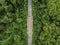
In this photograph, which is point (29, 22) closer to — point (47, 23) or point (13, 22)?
point (13, 22)

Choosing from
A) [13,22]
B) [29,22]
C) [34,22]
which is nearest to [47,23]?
[34,22]

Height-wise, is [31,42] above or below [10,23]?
below

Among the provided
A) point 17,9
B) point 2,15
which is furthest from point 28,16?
point 2,15

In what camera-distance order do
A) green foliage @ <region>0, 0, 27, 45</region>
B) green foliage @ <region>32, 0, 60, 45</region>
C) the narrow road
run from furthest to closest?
the narrow road → green foliage @ <region>0, 0, 27, 45</region> → green foliage @ <region>32, 0, 60, 45</region>

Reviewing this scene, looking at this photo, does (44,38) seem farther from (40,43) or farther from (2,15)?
(2,15)

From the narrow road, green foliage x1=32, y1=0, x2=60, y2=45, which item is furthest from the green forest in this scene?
the narrow road

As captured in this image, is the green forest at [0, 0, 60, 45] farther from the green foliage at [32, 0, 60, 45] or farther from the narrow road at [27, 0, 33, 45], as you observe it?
the narrow road at [27, 0, 33, 45]

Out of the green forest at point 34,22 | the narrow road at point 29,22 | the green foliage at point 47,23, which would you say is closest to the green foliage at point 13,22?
the green forest at point 34,22

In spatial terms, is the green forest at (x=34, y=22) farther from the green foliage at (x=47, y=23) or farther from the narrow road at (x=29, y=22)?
the narrow road at (x=29, y=22)

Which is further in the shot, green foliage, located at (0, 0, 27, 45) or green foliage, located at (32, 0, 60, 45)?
green foliage, located at (0, 0, 27, 45)
